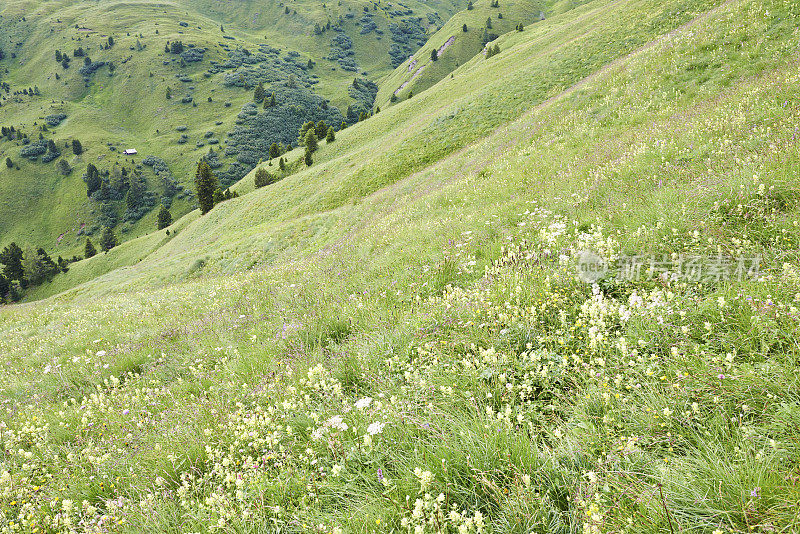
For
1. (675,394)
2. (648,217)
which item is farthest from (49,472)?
(648,217)

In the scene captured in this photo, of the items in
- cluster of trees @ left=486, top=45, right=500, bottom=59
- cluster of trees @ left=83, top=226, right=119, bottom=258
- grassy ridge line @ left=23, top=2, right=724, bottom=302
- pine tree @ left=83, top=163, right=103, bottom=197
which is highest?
pine tree @ left=83, top=163, right=103, bottom=197

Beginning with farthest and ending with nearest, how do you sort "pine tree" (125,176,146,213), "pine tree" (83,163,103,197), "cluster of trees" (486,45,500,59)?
"pine tree" (83,163,103,197) < "pine tree" (125,176,146,213) < "cluster of trees" (486,45,500,59)

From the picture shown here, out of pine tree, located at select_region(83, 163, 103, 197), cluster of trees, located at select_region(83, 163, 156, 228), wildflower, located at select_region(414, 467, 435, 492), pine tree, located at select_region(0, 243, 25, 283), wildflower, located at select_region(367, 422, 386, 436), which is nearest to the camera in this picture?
wildflower, located at select_region(414, 467, 435, 492)

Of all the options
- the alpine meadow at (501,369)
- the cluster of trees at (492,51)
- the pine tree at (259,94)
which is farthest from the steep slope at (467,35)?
the alpine meadow at (501,369)

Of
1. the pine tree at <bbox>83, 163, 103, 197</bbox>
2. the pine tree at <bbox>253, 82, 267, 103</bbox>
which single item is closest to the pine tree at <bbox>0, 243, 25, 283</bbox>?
the pine tree at <bbox>83, 163, 103, 197</bbox>

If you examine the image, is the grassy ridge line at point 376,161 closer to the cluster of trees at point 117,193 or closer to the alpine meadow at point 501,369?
the alpine meadow at point 501,369

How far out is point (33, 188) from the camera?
144750mm

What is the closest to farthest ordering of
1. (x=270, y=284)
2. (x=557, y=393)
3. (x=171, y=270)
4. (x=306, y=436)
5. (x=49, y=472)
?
1. (x=557, y=393)
2. (x=306, y=436)
3. (x=49, y=472)
4. (x=270, y=284)
5. (x=171, y=270)

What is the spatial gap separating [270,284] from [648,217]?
10.4 m

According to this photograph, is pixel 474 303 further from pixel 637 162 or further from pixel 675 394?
pixel 637 162

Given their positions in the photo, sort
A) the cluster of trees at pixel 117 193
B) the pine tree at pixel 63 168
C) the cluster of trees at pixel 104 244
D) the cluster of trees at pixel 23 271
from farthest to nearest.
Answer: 1. the pine tree at pixel 63 168
2. the cluster of trees at pixel 117 193
3. the cluster of trees at pixel 104 244
4. the cluster of trees at pixel 23 271

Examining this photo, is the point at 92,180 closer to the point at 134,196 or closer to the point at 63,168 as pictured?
the point at 63,168

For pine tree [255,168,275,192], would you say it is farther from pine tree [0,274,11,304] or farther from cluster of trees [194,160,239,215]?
pine tree [0,274,11,304]

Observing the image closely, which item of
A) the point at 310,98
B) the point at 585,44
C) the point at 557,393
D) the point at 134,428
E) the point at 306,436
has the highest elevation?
the point at 310,98
